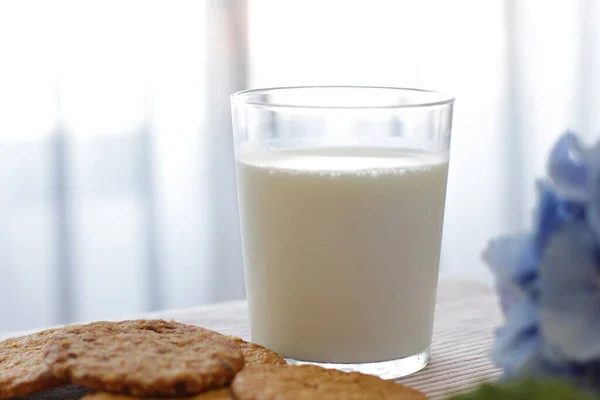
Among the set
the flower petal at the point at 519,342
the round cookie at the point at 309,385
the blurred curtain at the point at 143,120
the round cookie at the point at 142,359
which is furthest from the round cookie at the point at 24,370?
the blurred curtain at the point at 143,120

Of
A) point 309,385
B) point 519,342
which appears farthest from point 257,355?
point 519,342

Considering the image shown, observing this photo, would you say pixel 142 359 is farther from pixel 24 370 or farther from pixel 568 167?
pixel 568 167

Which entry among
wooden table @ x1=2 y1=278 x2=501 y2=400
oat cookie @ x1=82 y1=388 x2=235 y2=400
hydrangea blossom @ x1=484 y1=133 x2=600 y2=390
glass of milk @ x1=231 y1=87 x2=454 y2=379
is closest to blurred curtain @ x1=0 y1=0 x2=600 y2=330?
wooden table @ x1=2 y1=278 x2=501 y2=400

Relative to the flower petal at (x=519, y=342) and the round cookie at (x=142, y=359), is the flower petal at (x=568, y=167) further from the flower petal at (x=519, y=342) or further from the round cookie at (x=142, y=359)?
the round cookie at (x=142, y=359)

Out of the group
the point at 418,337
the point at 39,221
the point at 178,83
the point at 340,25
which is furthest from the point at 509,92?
the point at 418,337

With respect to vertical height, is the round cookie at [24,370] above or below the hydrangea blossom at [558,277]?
below

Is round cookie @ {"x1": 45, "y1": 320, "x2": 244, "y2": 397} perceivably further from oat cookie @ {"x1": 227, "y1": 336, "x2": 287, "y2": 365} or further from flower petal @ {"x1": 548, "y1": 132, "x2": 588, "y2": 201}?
flower petal @ {"x1": 548, "y1": 132, "x2": 588, "y2": 201}
